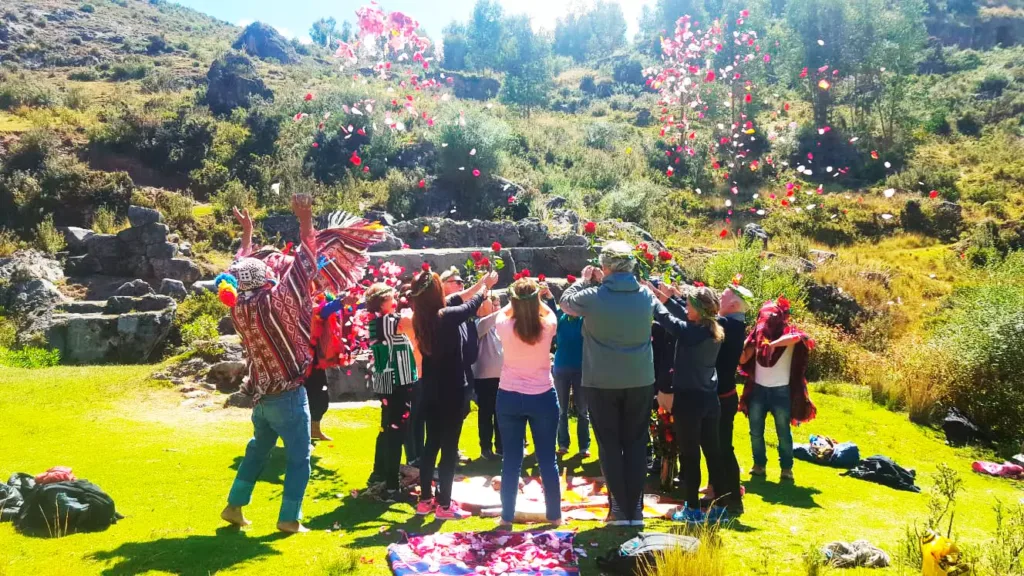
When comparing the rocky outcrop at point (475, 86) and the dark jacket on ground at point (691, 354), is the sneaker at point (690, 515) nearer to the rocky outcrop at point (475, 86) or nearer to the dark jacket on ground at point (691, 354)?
the dark jacket on ground at point (691, 354)

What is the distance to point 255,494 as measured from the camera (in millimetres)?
5785

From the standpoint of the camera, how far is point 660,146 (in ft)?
131

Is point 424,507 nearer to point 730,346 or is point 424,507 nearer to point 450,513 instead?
point 450,513

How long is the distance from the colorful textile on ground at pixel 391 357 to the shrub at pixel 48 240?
A: 16825 millimetres

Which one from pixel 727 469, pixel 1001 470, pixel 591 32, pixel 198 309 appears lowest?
pixel 1001 470

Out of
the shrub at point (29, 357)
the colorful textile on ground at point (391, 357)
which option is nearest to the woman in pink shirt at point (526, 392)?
the colorful textile on ground at point (391, 357)

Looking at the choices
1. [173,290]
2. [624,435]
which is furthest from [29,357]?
[624,435]

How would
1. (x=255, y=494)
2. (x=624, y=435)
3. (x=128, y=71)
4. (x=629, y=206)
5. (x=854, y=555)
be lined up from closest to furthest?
(x=854, y=555)
(x=624, y=435)
(x=255, y=494)
(x=629, y=206)
(x=128, y=71)

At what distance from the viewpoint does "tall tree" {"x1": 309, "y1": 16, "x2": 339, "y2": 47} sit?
274ft

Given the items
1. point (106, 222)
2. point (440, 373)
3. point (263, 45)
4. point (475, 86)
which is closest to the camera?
point (440, 373)

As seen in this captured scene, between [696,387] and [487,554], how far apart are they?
202cm

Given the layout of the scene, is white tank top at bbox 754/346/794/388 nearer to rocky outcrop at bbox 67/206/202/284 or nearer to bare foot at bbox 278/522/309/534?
bare foot at bbox 278/522/309/534

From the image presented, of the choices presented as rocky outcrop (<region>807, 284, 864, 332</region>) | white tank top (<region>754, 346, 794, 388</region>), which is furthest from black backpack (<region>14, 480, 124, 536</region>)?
rocky outcrop (<region>807, 284, 864, 332</region>)

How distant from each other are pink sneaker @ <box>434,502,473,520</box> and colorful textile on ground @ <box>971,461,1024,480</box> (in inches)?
268
